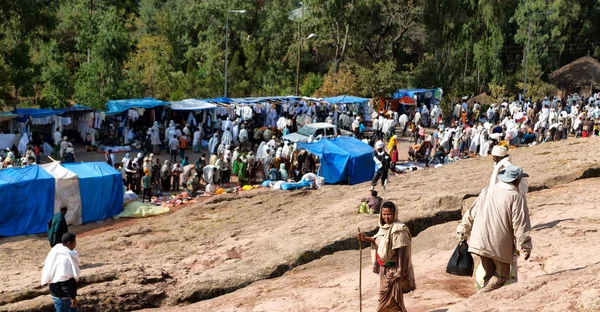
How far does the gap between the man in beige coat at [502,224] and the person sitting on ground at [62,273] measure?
456 centimetres

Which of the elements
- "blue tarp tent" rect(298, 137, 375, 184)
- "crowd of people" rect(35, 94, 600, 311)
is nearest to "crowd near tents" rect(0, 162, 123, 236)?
"crowd of people" rect(35, 94, 600, 311)

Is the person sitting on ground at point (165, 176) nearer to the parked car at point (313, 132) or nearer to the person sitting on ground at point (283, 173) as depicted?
the person sitting on ground at point (283, 173)

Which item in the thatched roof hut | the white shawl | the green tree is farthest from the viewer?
the thatched roof hut

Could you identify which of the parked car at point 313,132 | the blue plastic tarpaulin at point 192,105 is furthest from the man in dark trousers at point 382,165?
the blue plastic tarpaulin at point 192,105

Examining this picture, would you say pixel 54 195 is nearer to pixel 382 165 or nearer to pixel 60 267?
pixel 382 165

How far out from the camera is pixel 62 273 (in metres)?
8.06

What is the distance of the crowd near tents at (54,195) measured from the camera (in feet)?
50.2

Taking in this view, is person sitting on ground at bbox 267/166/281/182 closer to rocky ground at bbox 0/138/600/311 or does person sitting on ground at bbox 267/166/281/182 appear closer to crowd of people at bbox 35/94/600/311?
crowd of people at bbox 35/94/600/311

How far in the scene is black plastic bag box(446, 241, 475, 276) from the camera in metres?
7.80

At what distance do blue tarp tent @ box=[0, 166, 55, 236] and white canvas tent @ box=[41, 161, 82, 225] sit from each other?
15 centimetres

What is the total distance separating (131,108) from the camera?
2512 cm

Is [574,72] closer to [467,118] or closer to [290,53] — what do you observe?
[467,118]

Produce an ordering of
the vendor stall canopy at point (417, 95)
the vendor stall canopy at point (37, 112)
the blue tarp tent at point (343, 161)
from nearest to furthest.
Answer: the blue tarp tent at point (343, 161) → the vendor stall canopy at point (37, 112) → the vendor stall canopy at point (417, 95)

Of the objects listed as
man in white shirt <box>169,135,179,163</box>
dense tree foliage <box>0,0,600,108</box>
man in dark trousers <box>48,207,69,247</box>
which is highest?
dense tree foliage <box>0,0,600,108</box>
